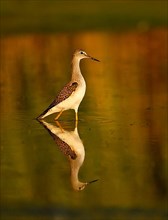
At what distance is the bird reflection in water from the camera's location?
10.2 meters

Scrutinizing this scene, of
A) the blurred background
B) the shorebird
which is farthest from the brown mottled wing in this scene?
the shorebird

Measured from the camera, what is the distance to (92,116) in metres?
14.0

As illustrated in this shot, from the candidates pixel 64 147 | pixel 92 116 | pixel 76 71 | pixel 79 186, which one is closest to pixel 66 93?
pixel 76 71

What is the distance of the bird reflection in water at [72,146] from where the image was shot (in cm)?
1017

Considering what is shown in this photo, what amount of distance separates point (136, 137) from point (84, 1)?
2027 centimetres

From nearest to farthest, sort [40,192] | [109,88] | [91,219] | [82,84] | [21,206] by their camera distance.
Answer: [91,219] < [21,206] < [40,192] < [82,84] < [109,88]

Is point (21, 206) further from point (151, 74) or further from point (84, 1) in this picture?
point (84, 1)

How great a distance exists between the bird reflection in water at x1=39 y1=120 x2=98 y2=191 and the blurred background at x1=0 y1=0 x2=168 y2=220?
88 mm

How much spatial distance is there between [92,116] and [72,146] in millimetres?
2244

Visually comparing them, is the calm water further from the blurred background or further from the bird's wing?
the bird's wing

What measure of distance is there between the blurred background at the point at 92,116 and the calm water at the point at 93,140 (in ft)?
0.04

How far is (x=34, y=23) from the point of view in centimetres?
2844

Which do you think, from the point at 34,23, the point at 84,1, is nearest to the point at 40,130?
the point at 34,23

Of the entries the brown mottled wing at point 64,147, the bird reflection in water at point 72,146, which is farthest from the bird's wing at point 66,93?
the brown mottled wing at point 64,147
